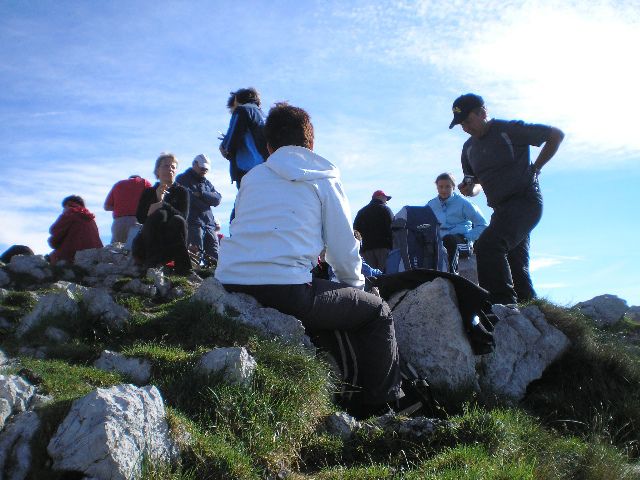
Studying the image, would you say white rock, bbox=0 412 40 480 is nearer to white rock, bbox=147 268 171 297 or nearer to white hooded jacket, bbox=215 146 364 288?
white hooded jacket, bbox=215 146 364 288

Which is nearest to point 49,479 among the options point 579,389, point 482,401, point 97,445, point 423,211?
point 97,445

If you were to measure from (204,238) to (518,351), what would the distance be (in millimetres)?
7506

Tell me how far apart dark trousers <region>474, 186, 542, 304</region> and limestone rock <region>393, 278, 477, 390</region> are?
4.70 ft

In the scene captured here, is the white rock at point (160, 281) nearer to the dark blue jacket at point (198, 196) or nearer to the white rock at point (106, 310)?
the white rock at point (106, 310)

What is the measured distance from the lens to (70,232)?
41.5ft

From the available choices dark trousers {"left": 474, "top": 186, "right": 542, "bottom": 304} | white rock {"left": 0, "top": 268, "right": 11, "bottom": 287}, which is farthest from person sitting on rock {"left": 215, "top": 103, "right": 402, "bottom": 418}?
white rock {"left": 0, "top": 268, "right": 11, "bottom": 287}

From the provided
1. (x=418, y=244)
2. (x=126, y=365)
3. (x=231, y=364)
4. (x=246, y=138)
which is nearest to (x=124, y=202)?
(x=246, y=138)

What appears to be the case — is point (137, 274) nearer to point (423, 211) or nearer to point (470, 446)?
point (423, 211)

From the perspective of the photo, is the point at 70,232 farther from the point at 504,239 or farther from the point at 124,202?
the point at 504,239

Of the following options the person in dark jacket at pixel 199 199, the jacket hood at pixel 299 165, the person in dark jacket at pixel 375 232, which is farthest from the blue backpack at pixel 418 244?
the jacket hood at pixel 299 165

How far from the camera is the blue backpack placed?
11.1 meters

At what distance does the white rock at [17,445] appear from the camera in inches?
147

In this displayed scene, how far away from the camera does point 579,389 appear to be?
25.7 feet

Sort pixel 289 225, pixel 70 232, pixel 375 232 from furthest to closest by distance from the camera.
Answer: pixel 375 232 → pixel 70 232 → pixel 289 225
